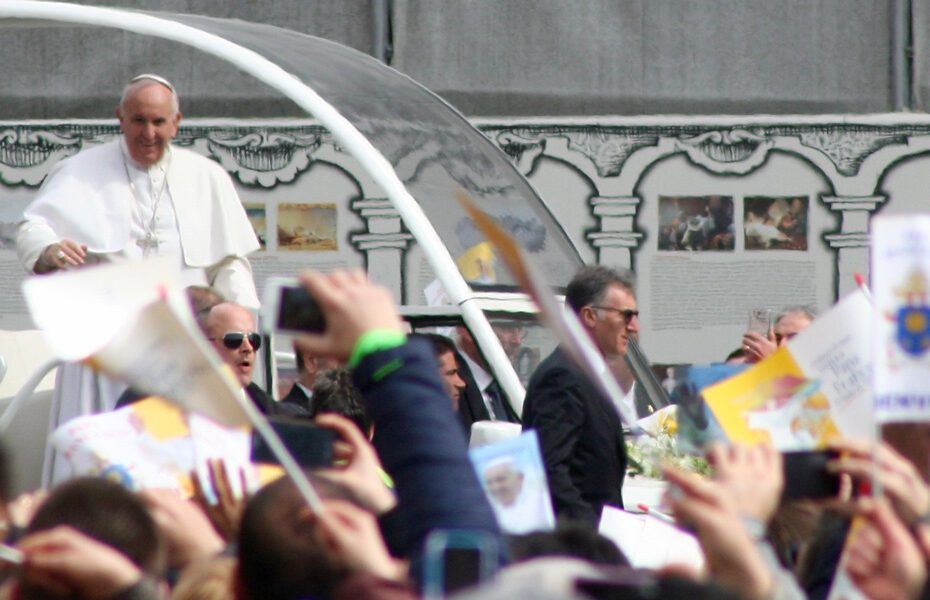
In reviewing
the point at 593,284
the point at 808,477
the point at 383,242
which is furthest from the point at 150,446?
the point at 383,242

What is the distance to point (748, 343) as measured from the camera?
7.46 metres

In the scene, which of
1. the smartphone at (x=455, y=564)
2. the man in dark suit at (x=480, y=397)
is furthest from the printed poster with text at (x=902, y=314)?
the man in dark suit at (x=480, y=397)

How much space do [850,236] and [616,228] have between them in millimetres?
1248

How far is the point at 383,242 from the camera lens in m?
10.9

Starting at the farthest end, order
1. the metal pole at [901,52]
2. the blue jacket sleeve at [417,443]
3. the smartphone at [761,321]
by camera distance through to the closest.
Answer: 1. the metal pole at [901,52]
2. the smartphone at [761,321]
3. the blue jacket sleeve at [417,443]

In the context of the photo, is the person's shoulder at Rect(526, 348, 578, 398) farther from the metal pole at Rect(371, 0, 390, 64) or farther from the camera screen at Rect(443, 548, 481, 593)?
the metal pole at Rect(371, 0, 390, 64)

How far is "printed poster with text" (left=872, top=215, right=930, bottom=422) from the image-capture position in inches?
114

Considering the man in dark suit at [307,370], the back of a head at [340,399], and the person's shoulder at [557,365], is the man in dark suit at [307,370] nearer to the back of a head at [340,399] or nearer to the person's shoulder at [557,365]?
the back of a head at [340,399]

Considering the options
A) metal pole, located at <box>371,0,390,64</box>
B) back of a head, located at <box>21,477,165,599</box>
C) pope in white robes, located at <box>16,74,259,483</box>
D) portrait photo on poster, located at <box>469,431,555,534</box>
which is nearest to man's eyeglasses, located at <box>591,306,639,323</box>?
pope in white robes, located at <box>16,74,259,483</box>

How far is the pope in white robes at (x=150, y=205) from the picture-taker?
736cm

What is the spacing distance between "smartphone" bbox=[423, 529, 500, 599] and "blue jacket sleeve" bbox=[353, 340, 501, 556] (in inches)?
14.5

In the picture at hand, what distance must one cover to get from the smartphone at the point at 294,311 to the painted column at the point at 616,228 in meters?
8.05

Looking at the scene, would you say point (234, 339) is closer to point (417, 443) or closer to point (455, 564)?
point (417, 443)

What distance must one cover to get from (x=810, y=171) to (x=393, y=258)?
2.29 meters
